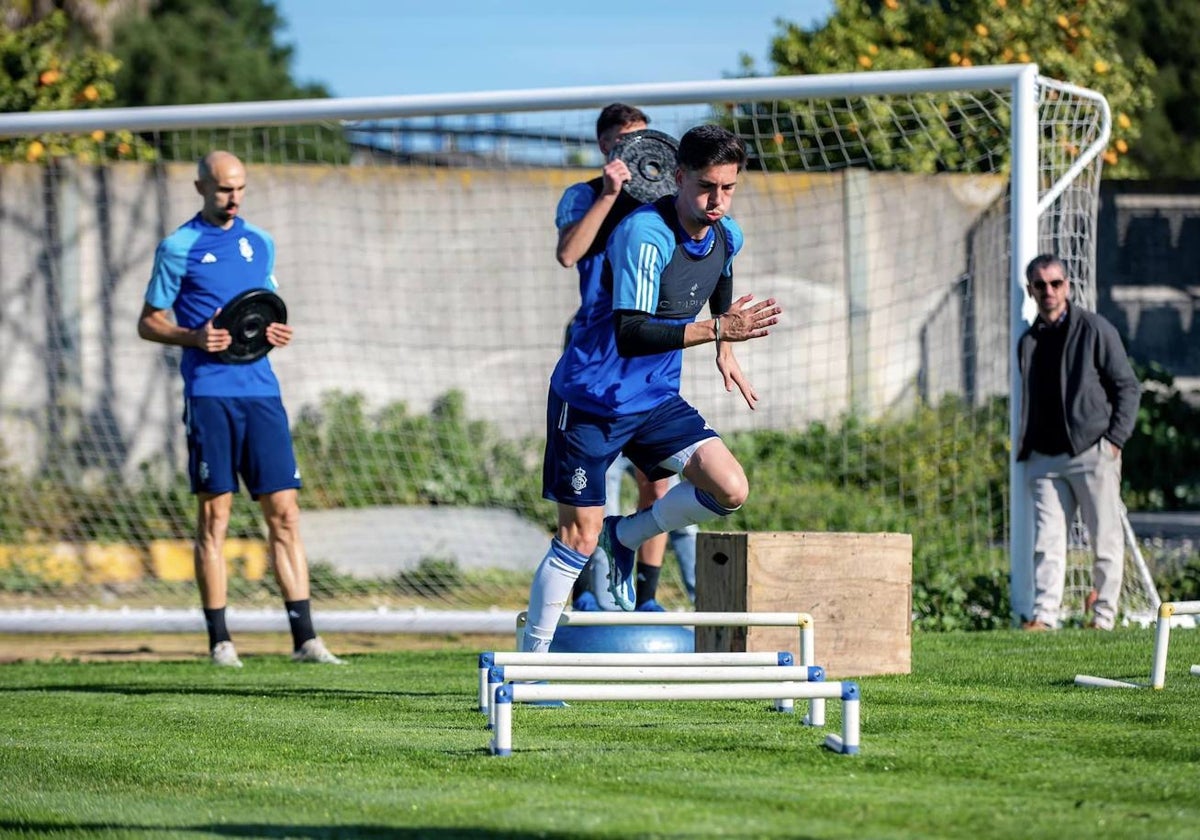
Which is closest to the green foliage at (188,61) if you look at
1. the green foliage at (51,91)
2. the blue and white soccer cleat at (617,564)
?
the green foliage at (51,91)

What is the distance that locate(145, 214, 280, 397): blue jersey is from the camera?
8.48 m

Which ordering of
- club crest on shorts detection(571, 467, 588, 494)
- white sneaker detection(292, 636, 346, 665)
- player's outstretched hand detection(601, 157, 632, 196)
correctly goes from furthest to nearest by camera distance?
white sneaker detection(292, 636, 346, 665) → player's outstretched hand detection(601, 157, 632, 196) → club crest on shorts detection(571, 467, 588, 494)

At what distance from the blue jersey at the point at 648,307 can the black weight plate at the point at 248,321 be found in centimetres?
266

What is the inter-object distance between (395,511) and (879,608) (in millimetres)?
6336

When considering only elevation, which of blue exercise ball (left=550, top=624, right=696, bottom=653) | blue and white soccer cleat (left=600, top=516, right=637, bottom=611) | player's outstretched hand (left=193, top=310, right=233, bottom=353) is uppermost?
player's outstretched hand (left=193, top=310, right=233, bottom=353)

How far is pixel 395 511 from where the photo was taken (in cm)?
1293

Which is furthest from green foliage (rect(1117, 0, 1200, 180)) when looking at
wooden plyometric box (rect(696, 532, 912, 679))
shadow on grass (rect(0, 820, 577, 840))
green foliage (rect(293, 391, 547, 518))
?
shadow on grass (rect(0, 820, 577, 840))

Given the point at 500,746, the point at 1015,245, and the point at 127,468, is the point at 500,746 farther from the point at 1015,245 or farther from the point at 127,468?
the point at 127,468

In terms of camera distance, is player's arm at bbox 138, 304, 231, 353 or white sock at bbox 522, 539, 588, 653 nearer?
white sock at bbox 522, 539, 588, 653

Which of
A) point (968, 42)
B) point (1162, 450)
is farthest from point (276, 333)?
point (968, 42)

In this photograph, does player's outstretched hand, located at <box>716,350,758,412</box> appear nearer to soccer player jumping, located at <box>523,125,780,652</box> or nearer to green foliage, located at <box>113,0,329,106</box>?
soccer player jumping, located at <box>523,125,780,652</box>

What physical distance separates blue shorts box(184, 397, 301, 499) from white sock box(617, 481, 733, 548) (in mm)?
2622

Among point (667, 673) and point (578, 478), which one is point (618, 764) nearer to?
point (667, 673)

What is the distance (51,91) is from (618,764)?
1273cm
